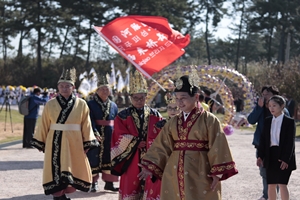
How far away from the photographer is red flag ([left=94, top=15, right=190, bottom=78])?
13.9 m

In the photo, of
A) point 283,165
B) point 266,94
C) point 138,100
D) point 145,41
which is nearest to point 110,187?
point 138,100

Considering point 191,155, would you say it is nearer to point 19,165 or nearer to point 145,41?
point 19,165

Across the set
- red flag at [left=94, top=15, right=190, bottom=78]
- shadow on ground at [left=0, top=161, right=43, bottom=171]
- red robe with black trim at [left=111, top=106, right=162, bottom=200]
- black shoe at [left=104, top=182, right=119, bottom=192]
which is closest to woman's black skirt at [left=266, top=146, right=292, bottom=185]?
red robe with black trim at [left=111, top=106, right=162, bottom=200]

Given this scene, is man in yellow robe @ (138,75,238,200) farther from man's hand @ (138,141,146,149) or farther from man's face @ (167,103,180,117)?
man's hand @ (138,141,146,149)

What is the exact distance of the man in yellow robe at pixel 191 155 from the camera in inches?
212

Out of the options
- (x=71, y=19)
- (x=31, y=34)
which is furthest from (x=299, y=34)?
(x=31, y=34)

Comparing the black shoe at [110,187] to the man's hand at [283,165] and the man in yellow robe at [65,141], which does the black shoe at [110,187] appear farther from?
the man's hand at [283,165]

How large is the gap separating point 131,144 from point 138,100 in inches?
21.3

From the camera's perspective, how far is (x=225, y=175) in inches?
212

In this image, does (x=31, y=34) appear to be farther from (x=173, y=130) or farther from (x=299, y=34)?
(x=173, y=130)

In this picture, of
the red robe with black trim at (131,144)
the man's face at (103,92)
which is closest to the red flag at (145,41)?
the man's face at (103,92)

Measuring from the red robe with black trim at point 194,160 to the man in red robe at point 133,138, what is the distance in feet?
4.70

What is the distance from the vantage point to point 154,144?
18.9ft

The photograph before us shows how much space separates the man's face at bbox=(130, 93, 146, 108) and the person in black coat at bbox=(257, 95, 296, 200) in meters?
1.51
